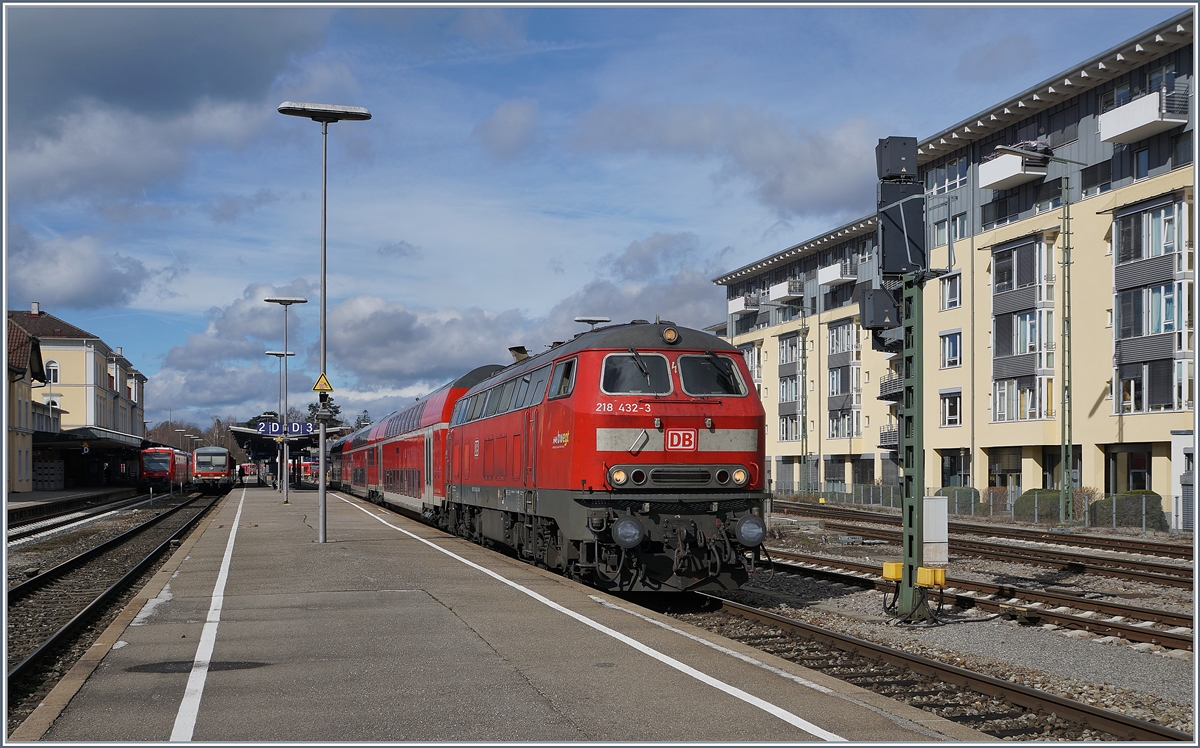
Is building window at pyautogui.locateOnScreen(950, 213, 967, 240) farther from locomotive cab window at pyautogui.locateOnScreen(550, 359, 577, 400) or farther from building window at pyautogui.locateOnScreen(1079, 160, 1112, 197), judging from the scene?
locomotive cab window at pyautogui.locateOnScreen(550, 359, 577, 400)

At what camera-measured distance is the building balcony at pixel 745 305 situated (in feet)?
250

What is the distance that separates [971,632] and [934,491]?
39432mm

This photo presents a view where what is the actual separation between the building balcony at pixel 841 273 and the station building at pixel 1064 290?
0.44 ft

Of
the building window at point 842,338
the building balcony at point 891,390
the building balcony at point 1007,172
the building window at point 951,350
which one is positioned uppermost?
the building balcony at point 1007,172

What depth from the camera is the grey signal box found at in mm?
13070

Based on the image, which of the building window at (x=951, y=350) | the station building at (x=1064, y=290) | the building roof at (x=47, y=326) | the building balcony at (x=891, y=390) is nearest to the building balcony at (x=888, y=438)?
the station building at (x=1064, y=290)

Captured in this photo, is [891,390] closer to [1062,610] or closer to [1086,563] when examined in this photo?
[1086,563]

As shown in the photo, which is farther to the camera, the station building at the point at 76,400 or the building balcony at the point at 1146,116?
the station building at the point at 76,400

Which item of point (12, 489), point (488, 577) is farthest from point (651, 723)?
point (12, 489)

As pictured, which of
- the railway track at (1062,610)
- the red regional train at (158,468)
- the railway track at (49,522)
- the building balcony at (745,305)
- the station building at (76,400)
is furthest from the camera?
the building balcony at (745,305)

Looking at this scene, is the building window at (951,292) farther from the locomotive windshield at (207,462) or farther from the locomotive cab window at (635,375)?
the locomotive windshield at (207,462)

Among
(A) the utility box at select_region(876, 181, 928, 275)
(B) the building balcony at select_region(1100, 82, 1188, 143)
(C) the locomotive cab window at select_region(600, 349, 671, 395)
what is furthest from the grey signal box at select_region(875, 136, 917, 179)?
(B) the building balcony at select_region(1100, 82, 1188, 143)

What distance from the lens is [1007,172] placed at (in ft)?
149

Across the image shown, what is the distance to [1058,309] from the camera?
45.1m
